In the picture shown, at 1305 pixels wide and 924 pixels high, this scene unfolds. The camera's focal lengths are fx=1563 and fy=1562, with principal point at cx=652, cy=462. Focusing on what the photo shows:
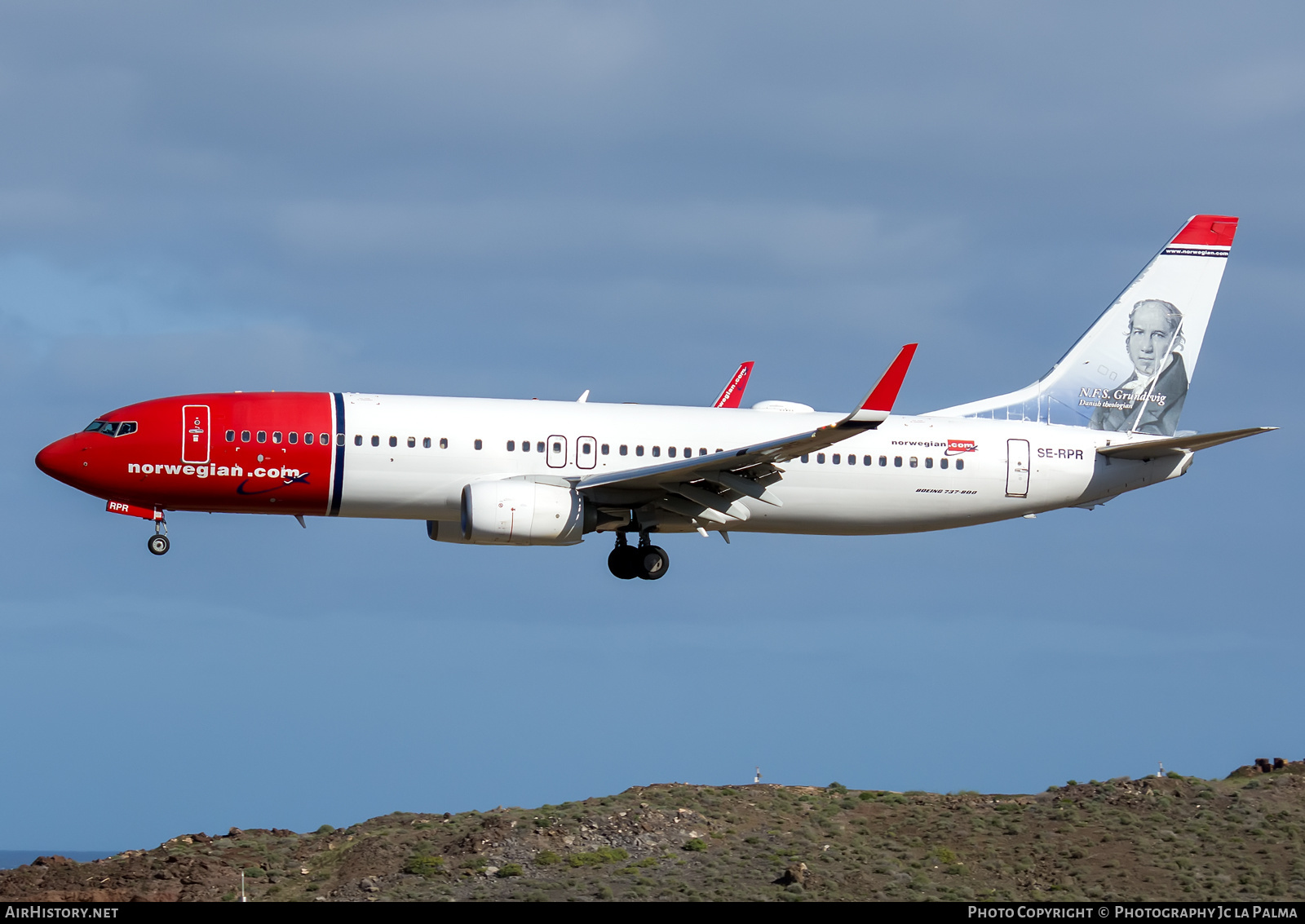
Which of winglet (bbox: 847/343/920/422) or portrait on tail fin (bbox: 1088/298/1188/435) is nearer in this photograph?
winglet (bbox: 847/343/920/422)

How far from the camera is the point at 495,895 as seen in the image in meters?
42.2

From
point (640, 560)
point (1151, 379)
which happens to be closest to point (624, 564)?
point (640, 560)

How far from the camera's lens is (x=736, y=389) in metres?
48.8

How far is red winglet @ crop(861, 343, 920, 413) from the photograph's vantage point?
36625 millimetres

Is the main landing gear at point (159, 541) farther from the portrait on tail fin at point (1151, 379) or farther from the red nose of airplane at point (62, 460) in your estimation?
the portrait on tail fin at point (1151, 379)

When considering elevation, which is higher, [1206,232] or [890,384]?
[1206,232]

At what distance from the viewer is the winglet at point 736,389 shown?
48.7m

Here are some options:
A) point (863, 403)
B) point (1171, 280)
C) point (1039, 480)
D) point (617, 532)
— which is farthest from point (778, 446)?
point (1171, 280)

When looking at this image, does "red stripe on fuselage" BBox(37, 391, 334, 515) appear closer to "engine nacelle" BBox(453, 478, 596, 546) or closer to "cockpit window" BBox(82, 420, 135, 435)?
"cockpit window" BBox(82, 420, 135, 435)

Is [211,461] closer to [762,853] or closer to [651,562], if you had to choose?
[651,562]

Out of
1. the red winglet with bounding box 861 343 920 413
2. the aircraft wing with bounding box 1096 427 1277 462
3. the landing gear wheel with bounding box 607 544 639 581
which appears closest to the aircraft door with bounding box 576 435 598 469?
the landing gear wheel with bounding box 607 544 639 581

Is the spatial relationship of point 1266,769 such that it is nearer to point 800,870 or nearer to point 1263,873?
point 1263,873

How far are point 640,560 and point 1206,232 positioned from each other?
2192 centimetres

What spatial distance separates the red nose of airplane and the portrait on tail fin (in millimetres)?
29240
